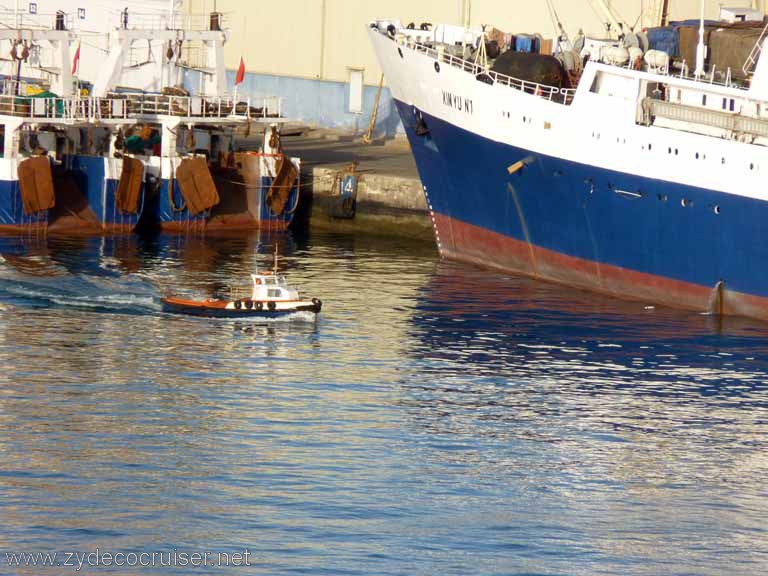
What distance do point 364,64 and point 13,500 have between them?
5995 centimetres

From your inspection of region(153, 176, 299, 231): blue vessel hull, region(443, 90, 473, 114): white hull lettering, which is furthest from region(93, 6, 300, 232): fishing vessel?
region(443, 90, 473, 114): white hull lettering

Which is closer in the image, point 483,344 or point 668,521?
point 668,521

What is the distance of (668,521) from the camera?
99.7 feet

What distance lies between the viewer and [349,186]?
6975 centimetres

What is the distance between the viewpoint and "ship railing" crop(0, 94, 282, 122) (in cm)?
Answer: 6531

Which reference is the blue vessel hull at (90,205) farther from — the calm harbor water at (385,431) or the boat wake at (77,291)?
the boat wake at (77,291)

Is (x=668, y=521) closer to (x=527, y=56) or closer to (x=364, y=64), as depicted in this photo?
(x=527, y=56)

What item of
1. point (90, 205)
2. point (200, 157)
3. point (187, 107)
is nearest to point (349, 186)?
point (200, 157)

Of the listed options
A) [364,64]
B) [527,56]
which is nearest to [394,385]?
[527,56]

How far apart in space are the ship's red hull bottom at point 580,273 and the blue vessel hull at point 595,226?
0.04 m

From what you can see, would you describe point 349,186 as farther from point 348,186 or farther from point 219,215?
point 219,215

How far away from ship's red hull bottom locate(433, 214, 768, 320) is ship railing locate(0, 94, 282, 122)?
13229 mm

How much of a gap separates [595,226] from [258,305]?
508 inches

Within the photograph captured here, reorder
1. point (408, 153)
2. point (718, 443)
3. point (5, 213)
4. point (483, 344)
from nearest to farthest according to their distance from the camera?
point (718, 443)
point (483, 344)
point (5, 213)
point (408, 153)
